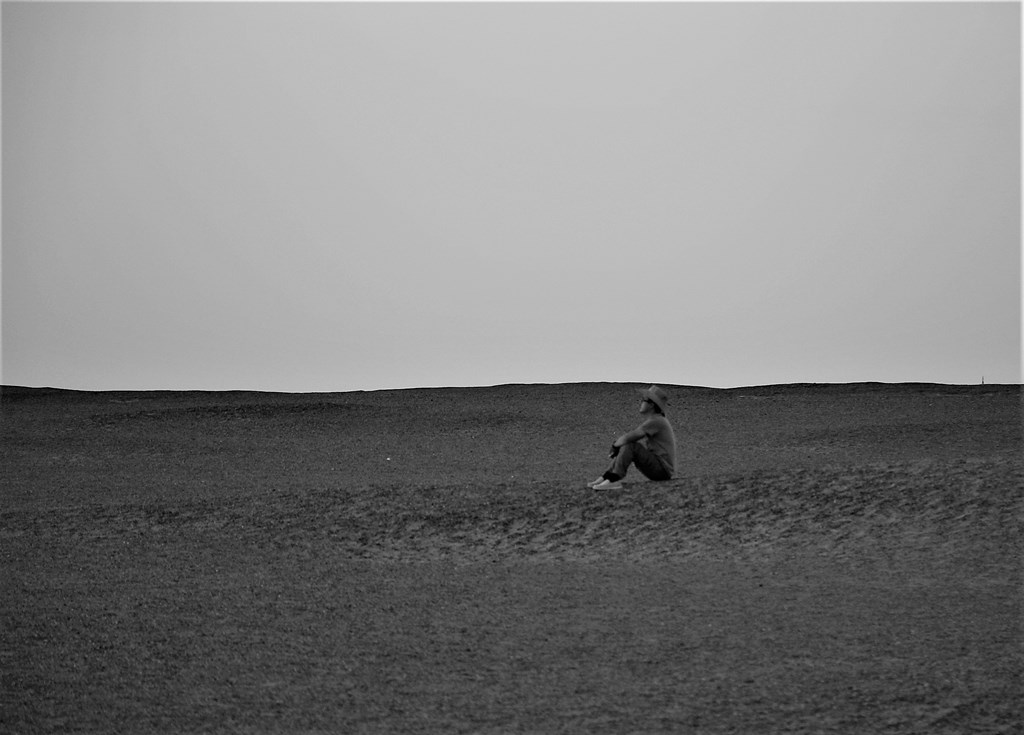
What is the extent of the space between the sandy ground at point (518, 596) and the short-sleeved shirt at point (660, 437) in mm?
404

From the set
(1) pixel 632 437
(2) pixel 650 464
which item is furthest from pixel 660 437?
(1) pixel 632 437

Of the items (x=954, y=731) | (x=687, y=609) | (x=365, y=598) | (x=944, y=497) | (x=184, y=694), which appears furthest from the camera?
(x=944, y=497)

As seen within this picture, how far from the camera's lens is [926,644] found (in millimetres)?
7008

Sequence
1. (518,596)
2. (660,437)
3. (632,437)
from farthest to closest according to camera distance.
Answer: (660,437)
(632,437)
(518,596)

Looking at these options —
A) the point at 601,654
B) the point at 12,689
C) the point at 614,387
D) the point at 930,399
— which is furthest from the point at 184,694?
the point at 614,387

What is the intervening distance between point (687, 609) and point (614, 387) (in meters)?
24.9

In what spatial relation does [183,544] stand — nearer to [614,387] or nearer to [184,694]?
[184,694]

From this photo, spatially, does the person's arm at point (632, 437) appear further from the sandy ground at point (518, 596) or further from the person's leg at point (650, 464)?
the sandy ground at point (518, 596)

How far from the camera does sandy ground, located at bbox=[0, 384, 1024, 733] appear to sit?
6117 mm

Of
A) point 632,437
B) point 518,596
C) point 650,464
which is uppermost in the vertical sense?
point 632,437

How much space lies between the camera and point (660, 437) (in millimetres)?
12992

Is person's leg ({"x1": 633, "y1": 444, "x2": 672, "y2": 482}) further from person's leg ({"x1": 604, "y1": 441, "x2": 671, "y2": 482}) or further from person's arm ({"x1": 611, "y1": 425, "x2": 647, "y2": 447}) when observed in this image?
person's arm ({"x1": 611, "y1": 425, "x2": 647, "y2": 447})

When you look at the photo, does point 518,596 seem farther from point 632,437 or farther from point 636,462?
point 636,462

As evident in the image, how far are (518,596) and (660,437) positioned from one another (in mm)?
4468
